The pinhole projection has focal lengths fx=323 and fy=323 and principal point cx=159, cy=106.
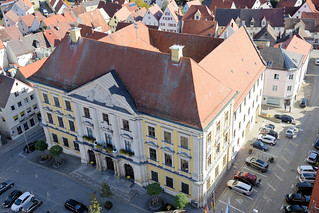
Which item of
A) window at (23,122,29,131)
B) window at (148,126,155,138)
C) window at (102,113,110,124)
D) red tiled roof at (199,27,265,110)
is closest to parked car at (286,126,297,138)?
red tiled roof at (199,27,265,110)

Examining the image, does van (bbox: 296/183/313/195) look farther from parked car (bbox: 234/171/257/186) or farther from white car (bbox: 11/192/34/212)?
white car (bbox: 11/192/34/212)

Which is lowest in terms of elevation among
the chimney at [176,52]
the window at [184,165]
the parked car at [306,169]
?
the parked car at [306,169]

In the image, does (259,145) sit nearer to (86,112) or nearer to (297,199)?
(297,199)

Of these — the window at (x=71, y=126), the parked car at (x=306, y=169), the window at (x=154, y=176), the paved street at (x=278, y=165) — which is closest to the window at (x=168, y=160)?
the window at (x=154, y=176)

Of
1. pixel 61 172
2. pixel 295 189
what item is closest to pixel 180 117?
pixel 295 189

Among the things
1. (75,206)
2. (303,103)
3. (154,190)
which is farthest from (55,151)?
(303,103)

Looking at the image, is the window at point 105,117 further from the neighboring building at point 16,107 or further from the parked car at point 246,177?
the neighboring building at point 16,107
